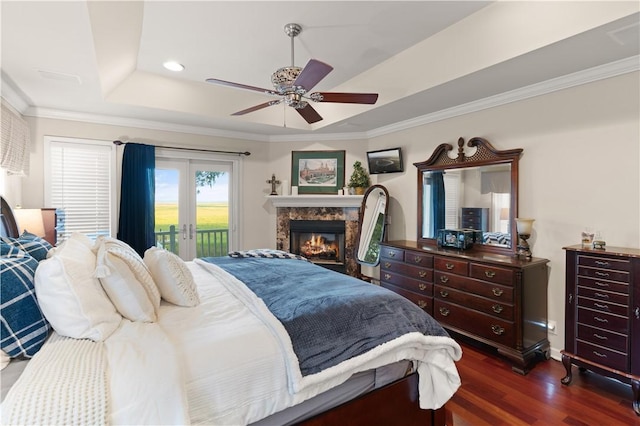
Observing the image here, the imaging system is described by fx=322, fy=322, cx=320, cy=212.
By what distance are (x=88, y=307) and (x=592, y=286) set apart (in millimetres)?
3078

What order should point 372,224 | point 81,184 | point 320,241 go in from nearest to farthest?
point 81,184, point 372,224, point 320,241

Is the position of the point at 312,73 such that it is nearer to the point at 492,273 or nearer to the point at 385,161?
the point at 492,273

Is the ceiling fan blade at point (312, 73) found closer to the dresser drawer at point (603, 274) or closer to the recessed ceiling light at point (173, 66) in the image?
the recessed ceiling light at point (173, 66)

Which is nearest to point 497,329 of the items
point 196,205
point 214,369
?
point 214,369

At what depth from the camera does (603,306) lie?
227 centimetres

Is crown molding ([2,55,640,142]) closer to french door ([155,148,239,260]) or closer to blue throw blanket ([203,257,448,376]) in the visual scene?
french door ([155,148,239,260])

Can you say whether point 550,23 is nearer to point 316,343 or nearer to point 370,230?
point 316,343

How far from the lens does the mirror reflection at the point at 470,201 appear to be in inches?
126

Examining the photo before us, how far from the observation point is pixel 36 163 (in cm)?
367

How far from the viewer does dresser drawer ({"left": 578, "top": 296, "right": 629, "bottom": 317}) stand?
2180 millimetres

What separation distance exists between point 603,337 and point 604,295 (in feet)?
0.98

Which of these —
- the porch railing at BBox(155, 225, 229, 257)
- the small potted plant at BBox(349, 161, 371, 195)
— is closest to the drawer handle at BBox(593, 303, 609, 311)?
the small potted plant at BBox(349, 161, 371, 195)

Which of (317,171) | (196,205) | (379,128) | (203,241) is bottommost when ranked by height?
(203,241)

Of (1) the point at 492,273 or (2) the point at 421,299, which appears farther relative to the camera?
(2) the point at 421,299
